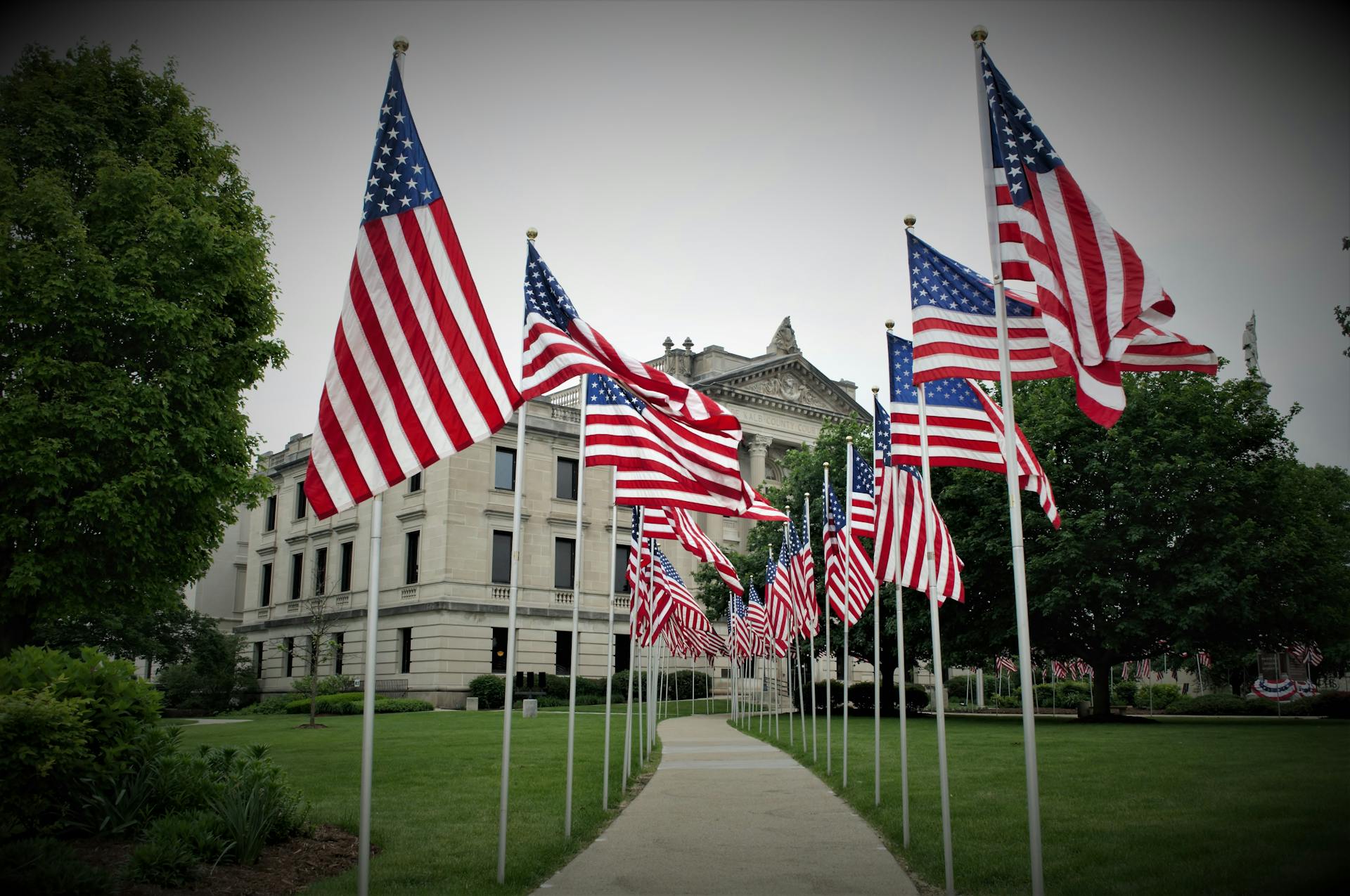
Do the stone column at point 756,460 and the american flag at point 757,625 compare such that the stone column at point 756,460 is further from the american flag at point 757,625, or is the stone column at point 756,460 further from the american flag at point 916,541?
the american flag at point 916,541

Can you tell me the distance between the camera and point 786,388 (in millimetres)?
67812

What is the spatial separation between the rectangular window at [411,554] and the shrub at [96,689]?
4010cm

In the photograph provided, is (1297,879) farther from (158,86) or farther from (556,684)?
(556,684)

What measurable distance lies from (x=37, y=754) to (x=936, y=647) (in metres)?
8.51

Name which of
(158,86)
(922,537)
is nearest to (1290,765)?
(922,537)

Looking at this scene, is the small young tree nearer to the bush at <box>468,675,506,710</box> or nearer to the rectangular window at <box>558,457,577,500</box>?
the bush at <box>468,675,506,710</box>

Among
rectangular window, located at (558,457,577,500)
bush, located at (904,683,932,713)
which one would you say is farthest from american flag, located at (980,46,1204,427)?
rectangular window, located at (558,457,577,500)

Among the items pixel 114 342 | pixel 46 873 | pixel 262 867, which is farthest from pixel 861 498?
pixel 114 342

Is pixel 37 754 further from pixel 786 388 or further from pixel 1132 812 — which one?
pixel 786 388

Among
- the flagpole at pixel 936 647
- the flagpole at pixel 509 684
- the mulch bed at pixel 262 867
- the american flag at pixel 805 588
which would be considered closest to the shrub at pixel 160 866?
the mulch bed at pixel 262 867

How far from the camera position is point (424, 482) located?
163 ft

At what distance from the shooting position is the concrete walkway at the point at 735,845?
30.9ft

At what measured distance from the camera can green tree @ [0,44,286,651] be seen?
19672 mm

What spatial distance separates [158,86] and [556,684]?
105 ft
